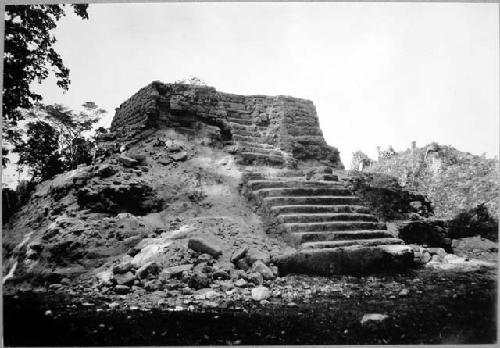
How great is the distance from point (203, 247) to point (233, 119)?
3.92 metres

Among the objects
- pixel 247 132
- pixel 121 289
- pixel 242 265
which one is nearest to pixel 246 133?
pixel 247 132

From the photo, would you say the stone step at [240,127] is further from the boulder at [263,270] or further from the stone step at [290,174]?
the boulder at [263,270]

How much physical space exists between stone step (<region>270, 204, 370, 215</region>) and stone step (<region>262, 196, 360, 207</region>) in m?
0.12

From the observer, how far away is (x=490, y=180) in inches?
447

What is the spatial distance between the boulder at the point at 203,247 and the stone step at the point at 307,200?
127 cm

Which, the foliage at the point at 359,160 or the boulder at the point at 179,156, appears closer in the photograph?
the boulder at the point at 179,156

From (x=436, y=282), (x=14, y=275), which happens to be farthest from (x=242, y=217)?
(x=14, y=275)

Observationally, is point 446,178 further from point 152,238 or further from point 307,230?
point 152,238

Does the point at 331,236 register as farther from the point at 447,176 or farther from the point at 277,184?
the point at 447,176

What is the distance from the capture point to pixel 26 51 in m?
4.62

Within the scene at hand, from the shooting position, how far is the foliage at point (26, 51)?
4363mm

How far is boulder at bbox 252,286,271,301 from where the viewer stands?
3566mm

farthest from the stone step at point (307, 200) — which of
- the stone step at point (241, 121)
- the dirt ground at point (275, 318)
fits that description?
the stone step at point (241, 121)

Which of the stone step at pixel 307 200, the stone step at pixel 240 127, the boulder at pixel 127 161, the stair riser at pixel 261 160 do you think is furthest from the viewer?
the stone step at pixel 240 127
